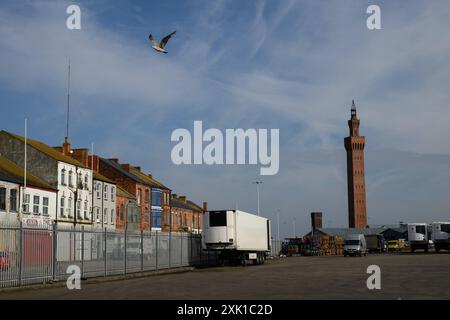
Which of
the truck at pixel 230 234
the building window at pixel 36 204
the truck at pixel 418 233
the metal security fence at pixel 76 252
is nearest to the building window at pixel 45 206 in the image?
the building window at pixel 36 204

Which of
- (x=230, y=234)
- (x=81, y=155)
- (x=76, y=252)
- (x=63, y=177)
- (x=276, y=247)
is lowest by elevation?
(x=276, y=247)

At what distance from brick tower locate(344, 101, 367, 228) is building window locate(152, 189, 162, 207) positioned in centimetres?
7122

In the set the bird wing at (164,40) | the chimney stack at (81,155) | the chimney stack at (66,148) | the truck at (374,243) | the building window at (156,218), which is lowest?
the truck at (374,243)

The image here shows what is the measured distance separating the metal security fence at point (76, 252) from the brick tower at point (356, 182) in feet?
359

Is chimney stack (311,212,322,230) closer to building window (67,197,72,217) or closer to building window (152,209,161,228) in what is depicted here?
building window (152,209,161,228)

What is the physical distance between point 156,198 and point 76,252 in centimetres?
5523

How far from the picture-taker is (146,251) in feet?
106

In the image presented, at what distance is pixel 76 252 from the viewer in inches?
982

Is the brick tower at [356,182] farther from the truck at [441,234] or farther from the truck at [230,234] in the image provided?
the truck at [230,234]

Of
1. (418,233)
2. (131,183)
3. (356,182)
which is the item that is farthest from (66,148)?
(356,182)

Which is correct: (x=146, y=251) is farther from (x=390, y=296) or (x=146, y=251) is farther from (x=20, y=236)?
(x=390, y=296)

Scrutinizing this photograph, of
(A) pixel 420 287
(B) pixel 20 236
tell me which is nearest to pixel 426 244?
(A) pixel 420 287

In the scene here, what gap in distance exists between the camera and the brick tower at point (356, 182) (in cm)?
14088

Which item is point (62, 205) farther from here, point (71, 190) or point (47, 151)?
point (47, 151)
